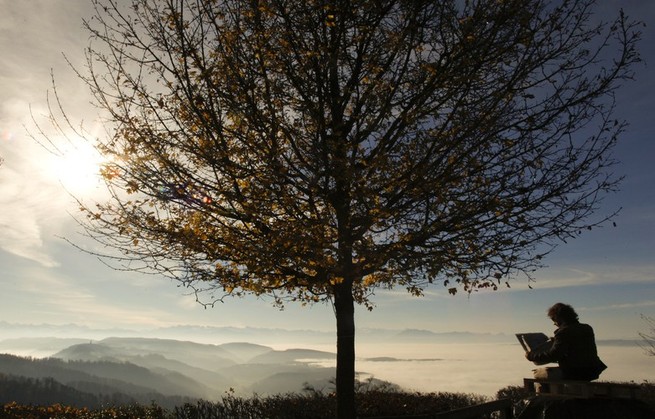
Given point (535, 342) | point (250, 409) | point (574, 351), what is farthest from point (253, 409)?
point (574, 351)

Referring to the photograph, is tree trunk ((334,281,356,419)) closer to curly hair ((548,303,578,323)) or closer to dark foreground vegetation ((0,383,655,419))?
dark foreground vegetation ((0,383,655,419))

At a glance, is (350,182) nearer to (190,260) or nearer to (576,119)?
(190,260)

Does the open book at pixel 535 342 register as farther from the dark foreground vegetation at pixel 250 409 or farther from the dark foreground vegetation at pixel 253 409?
the dark foreground vegetation at pixel 250 409

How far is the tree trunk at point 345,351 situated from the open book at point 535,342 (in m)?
3.78

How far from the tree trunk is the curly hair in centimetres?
437

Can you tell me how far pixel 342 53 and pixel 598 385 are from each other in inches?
296

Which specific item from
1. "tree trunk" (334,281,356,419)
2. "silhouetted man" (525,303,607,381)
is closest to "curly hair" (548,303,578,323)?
"silhouetted man" (525,303,607,381)

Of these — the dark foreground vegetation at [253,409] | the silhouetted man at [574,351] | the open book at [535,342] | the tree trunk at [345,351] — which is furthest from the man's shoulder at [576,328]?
the dark foreground vegetation at [253,409]

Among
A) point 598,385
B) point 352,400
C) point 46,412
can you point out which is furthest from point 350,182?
point 46,412

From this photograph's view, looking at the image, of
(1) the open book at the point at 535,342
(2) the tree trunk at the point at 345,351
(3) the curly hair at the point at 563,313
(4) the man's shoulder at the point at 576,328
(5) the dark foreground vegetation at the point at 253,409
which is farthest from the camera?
(5) the dark foreground vegetation at the point at 253,409

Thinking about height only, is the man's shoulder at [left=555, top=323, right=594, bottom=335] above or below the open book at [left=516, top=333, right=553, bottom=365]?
above

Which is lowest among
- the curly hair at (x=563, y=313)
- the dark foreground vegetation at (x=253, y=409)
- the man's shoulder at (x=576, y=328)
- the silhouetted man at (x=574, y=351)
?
the dark foreground vegetation at (x=253, y=409)

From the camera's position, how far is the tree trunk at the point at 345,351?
9680 mm

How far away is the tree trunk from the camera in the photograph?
968 cm
